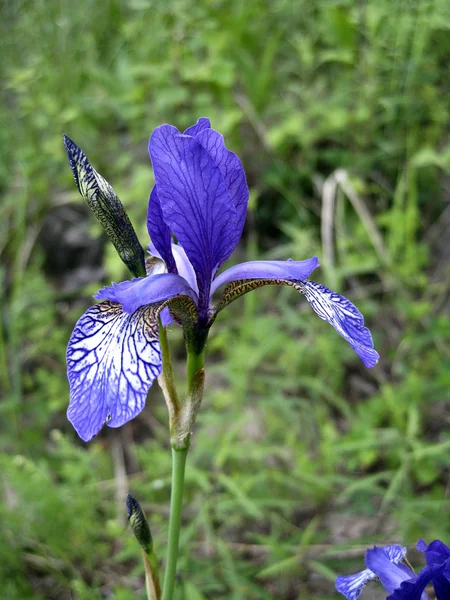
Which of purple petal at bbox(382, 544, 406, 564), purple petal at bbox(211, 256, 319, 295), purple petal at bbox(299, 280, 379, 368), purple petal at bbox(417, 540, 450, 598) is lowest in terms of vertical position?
purple petal at bbox(382, 544, 406, 564)

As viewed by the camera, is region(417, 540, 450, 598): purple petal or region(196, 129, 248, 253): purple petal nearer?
region(417, 540, 450, 598): purple petal

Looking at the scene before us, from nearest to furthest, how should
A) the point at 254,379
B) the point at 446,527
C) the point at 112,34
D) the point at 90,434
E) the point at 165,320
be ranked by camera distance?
the point at 90,434
the point at 165,320
the point at 446,527
the point at 254,379
the point at 112,34

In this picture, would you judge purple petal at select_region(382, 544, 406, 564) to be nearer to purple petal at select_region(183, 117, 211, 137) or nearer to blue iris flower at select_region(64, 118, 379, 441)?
blue iris flower at select_region(64, 118, 379, 441)

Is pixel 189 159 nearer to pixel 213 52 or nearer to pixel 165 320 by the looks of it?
pixel 165 320

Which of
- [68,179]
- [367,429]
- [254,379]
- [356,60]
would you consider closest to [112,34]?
[68,179]

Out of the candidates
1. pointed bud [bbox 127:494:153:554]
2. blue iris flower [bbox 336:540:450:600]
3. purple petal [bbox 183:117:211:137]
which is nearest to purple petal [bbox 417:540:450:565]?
blue iris flower [bbox 336:540:450:600]

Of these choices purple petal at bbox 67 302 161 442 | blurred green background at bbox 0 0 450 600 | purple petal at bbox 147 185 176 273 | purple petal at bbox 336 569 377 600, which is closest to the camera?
purple petal at bbox 67 302 161 442
